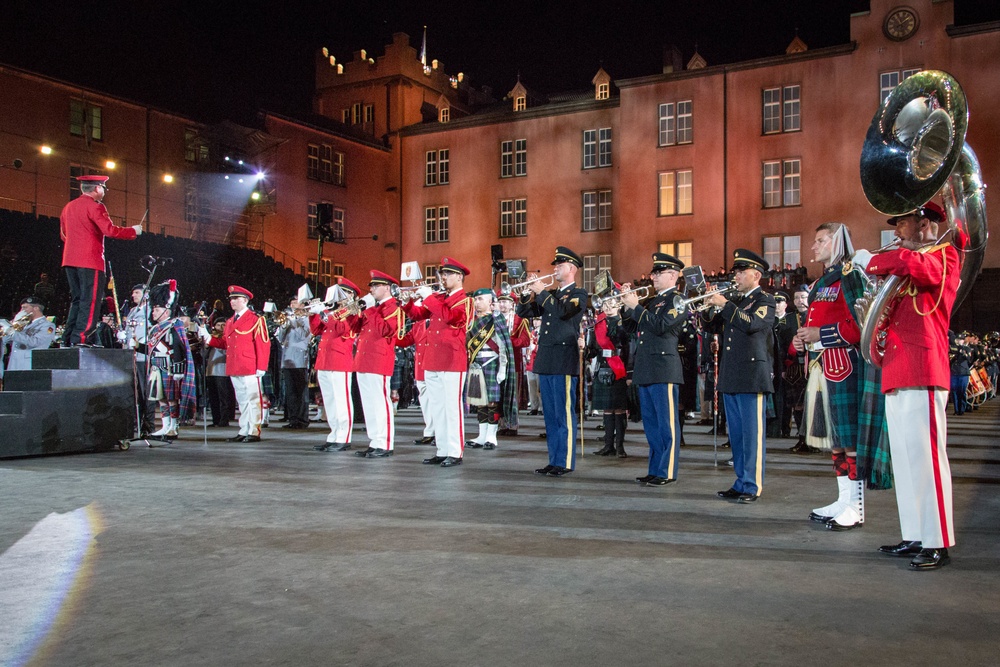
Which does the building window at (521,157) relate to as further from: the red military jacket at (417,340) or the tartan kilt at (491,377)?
the tartan kilt at (491,377)

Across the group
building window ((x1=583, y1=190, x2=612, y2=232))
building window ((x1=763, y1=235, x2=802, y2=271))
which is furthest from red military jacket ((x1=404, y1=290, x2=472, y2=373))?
building window ((x1=583, y1=190, x2=612, y2=232))

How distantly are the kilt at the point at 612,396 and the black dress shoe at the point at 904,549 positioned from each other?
5.49 meters

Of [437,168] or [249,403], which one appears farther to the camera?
[437,168]

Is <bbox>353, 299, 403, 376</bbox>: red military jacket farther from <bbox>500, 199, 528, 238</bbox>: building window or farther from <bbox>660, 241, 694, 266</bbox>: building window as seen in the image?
<bbox>500, 199, 528, 238</bbox>: building window

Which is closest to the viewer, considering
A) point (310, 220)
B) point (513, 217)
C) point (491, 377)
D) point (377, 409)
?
point (377, 409)

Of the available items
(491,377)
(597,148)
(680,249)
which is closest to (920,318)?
(491,377)

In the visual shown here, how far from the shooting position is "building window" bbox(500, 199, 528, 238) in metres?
39.9

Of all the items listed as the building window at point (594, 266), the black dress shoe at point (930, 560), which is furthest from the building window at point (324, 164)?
the black dress shoe at point (930, 560)

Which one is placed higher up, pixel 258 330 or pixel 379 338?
pixel 258 330

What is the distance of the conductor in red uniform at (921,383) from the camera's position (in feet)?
15.8

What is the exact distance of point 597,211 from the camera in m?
38.5

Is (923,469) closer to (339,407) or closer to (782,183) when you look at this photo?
(339,407)

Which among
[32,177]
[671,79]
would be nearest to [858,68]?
[671,79]

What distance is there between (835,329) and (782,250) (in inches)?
1158
